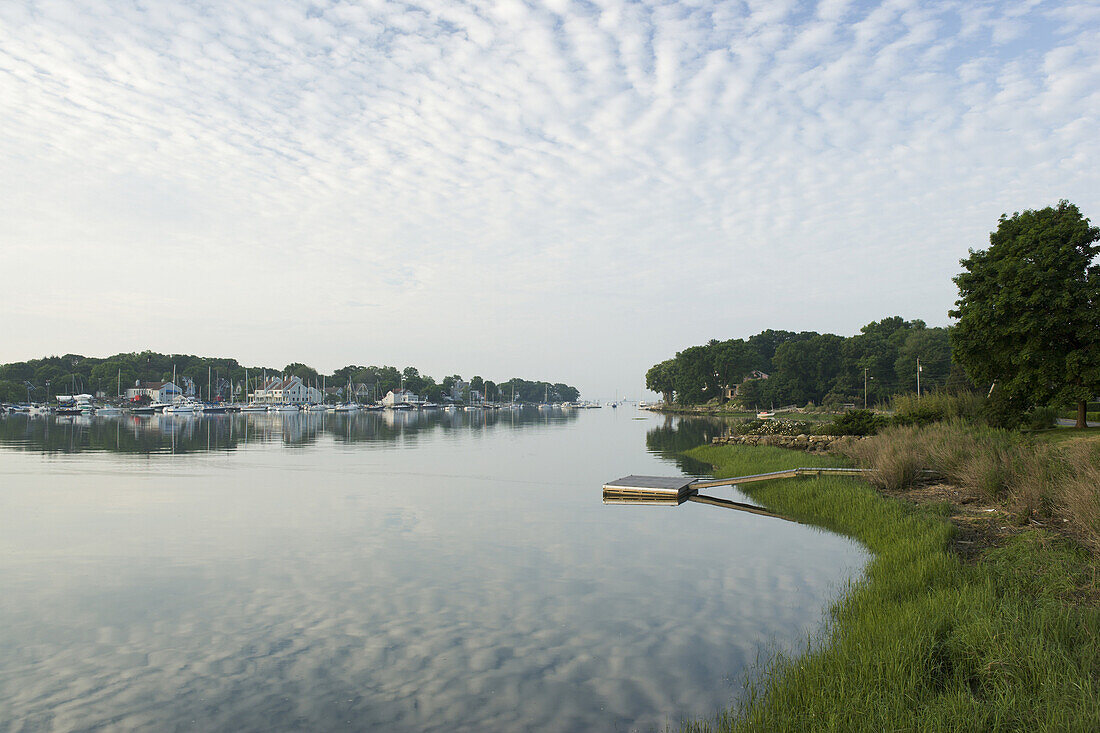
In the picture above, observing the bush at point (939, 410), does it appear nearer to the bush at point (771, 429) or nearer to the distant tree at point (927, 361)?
the bush at point (771, 429)

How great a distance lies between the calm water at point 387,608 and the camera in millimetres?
8516

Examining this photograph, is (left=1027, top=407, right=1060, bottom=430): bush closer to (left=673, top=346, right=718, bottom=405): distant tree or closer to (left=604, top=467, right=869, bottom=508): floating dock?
(left=604, top=467, right=869, bottom=508): floating dock

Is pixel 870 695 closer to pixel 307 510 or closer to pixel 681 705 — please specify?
pixel 681 705

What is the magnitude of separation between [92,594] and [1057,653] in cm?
1585

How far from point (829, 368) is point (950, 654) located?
13424 cm

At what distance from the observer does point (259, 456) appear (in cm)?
4469

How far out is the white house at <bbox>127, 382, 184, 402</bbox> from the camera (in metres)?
183

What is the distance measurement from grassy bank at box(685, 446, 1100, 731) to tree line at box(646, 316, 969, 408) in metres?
74.8

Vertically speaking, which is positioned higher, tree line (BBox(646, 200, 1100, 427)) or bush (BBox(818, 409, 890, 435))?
tree line (BBox(646, 200, 1100, 427))

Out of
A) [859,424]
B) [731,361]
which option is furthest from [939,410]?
[731,361]

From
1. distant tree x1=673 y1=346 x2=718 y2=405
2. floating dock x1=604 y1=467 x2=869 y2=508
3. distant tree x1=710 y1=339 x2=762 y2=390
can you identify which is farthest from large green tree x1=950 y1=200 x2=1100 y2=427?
distant tree x1=673 y1=346 x2=718 y2=405

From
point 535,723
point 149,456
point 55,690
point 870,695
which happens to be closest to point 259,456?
point 149,456

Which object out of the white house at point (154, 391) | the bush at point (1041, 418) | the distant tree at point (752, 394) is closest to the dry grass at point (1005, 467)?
the bush at point (1041, 418)

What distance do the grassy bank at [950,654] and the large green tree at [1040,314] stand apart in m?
21.8
